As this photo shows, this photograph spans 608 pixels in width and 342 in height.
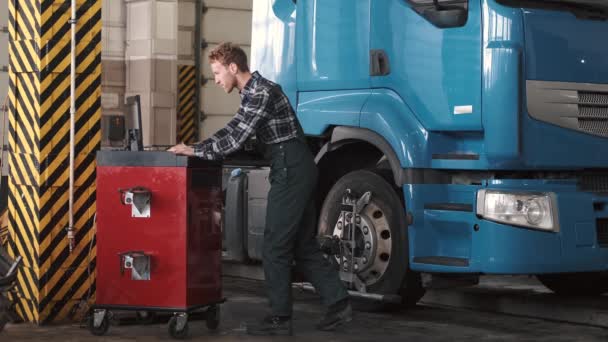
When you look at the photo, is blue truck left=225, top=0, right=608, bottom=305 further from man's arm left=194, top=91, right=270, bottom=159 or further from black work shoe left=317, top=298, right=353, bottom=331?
man's arm left=194, top=91, right=270, bottom=159

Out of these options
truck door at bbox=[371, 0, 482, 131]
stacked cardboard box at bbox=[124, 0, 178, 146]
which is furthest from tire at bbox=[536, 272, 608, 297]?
stacked cardboard box at bbox=[124, 0, 178, 146]

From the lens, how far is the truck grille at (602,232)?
7.85m

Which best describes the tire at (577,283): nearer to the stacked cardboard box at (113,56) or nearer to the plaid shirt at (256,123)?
the plaid shirt at (256,123)

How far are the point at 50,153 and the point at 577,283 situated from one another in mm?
4337

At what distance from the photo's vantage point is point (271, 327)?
24.9ft

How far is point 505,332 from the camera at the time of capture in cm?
795

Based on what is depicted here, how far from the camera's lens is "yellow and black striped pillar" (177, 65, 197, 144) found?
19.3 m

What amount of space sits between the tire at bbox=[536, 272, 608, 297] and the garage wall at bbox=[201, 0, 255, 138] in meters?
10.2

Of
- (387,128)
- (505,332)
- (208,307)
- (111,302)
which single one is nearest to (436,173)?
(387,128)

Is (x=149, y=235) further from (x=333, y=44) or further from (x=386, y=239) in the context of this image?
(x=333, y=44)

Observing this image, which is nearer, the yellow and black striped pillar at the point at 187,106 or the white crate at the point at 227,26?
the white crate at the point at 227,26

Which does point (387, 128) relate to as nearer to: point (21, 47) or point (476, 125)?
point (476, 125)

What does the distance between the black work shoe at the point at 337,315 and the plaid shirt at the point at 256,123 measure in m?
1.17

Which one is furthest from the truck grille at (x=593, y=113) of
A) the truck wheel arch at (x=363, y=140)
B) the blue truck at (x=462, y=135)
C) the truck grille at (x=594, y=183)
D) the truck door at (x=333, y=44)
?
the truck door at (x=333, y=44)
